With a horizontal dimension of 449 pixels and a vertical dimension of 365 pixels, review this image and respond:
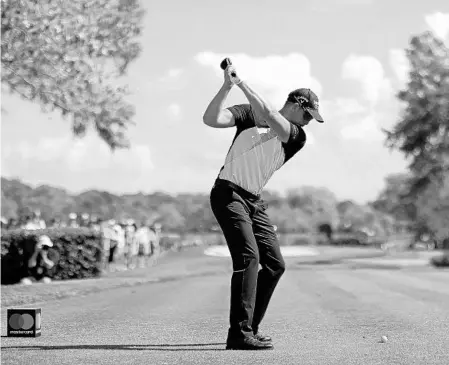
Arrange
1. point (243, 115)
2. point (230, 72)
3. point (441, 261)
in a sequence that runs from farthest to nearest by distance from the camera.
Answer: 1. point (441, 261)
2. point (243, 115)
3. point (230, 72)

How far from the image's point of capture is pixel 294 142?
8.02m

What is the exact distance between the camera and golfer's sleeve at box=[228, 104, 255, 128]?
7.67 metres

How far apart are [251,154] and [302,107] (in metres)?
0.63

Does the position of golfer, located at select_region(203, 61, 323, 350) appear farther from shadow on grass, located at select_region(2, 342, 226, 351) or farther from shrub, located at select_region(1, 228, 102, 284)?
shrub, located at select_region(1, 228, 102, 284)

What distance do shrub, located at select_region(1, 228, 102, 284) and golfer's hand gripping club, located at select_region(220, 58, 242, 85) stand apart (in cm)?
1575

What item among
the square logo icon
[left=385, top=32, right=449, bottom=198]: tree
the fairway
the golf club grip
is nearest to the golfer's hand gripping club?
the golf club grip

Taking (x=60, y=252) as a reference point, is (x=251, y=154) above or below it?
above

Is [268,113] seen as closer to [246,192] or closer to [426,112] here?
[246,192]

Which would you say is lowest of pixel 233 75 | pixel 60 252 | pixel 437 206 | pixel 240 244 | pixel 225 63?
pixel 60 252

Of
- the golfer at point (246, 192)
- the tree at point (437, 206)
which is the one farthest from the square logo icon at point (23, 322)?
the tree at point (437, 206)

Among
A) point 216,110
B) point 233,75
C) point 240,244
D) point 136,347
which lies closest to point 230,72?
point 233,75

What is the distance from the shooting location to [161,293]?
17234 mm

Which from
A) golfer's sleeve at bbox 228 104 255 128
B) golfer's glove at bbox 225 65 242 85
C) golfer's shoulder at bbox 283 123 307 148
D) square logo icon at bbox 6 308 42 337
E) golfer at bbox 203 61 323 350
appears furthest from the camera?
square logo icon at bbox 6 308 42 337

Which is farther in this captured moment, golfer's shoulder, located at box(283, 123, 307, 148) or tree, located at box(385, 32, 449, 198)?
tree, located at box(385, 32, 449, 198)
